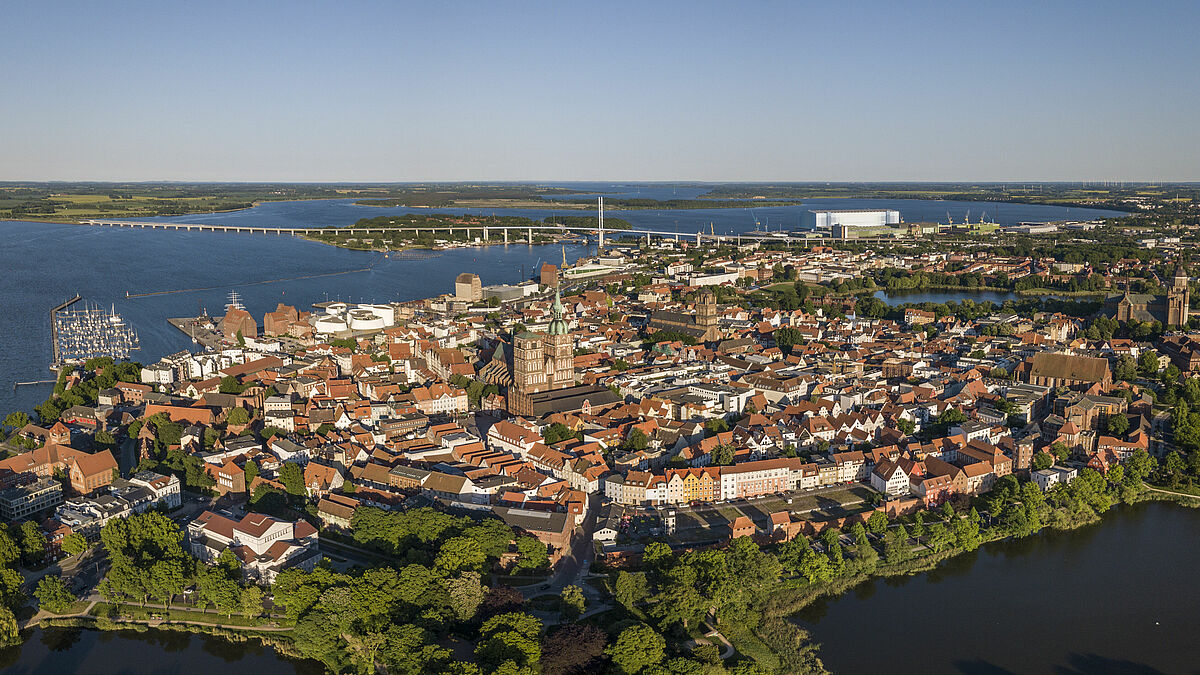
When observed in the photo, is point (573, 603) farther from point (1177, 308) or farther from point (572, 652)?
point (1177, 308)

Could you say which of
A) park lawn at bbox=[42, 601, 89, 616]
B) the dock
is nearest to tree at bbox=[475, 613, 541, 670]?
park lawn at bbox=[42, 601, 89, 616]

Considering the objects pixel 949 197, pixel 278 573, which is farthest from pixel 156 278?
pixel 949 197

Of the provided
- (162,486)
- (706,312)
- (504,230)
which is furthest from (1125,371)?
(504,230)

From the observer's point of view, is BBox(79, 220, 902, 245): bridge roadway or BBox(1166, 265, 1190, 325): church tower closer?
BBox(1166, 265, 1190, 325): church tower

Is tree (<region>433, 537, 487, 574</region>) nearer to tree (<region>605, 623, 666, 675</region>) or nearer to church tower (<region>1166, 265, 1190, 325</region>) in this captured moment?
tree (<region>605, 623, 666, 675</region>)

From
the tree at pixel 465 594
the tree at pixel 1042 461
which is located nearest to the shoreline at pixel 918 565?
the tree at pixel 1042 461

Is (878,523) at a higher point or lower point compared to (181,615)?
higher

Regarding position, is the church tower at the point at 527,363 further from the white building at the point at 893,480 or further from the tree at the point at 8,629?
the tree at the point at 8,629
